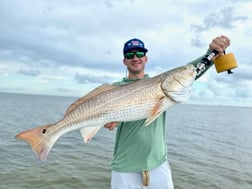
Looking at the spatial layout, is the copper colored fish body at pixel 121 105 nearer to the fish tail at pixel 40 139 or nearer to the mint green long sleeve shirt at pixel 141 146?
the fish tail at pixel 40 139

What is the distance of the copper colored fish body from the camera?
428cm

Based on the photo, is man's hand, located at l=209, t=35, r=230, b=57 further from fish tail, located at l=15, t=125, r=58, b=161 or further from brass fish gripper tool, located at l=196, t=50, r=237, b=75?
fish tail, located at l=15, t=125, r=58, b=161

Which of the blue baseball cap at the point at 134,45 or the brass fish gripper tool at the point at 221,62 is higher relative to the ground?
the blue baseball cap at the point at 134,45

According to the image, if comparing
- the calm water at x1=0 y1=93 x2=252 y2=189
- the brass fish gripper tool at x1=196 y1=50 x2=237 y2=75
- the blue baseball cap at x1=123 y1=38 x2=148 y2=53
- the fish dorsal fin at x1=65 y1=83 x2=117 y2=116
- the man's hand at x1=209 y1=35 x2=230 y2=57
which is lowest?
the calm water at x1=0 y1=93 x2=252 y2=189

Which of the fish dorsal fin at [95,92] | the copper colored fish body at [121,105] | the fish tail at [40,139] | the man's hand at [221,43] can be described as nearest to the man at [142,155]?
the man's hand at [221,43]

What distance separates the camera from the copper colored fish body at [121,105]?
14.0 ft

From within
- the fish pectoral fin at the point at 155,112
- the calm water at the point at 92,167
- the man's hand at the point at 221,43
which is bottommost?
the calm water at the point at 92,167

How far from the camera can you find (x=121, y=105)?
436 cm

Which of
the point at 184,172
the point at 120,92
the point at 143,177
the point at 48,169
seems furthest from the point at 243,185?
the point at 120,92

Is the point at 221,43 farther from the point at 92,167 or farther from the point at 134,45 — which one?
the point at 92,167

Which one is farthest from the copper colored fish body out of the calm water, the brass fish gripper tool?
the calm water

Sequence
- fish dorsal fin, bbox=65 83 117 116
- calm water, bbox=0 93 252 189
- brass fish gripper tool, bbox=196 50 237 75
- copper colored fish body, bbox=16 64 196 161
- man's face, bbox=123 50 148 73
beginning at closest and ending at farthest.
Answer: copper colored fish body, bbox=16 64 196 161, fish dorsal fin, bbox=65 83 117 116, brass fish gripper tool, bbox=196 50 237 75, man's face, bbox=123 50 148 73, calm water, bbox=0 93 252 189

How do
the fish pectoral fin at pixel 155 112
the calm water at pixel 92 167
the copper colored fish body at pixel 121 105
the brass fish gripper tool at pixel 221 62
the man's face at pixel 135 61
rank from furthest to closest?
1. the calm water at pixel 92 167
2. the man's face at pixel 135 61
3. the brass fish gripper tool at pixel 221 62
4. the copper colored fish body at pixel 121 105
5. the fish pectoral fin at pixel 155 112

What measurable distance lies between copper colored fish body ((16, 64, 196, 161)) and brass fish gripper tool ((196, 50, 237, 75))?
466 mm
